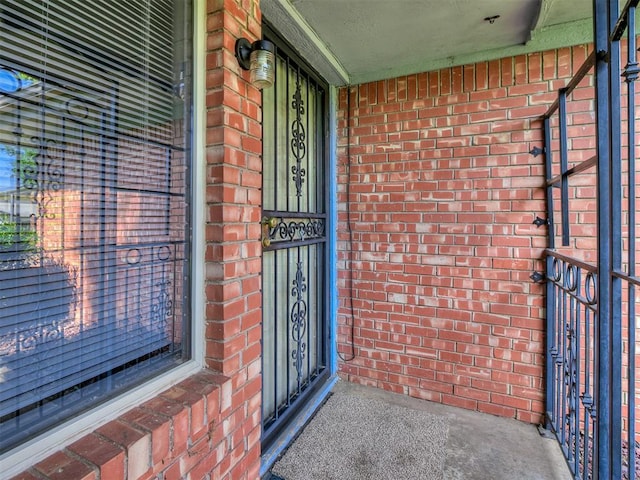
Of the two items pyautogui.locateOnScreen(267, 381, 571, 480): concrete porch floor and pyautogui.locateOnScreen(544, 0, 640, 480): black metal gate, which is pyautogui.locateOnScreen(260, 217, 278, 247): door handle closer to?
pyautogui.locateOnScreen(267, 381, 571, 480): concrete porch floor

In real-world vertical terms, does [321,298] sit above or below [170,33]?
below

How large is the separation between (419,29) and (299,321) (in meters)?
2.04

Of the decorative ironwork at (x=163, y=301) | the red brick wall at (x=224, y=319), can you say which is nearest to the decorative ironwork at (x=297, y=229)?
the red brick wall at (x=224, y=319)

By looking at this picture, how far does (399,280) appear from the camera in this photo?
250cm

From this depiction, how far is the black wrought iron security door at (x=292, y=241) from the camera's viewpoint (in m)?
1.93

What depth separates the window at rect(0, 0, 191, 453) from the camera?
31.7 inches

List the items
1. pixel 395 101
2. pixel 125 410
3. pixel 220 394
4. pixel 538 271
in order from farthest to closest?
pixel 395 101 → pixel 538 271 → pixel 220 394 → pixel 125 410

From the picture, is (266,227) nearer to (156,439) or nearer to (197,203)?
(197,203)

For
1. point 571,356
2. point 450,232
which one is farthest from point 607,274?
point 450,232

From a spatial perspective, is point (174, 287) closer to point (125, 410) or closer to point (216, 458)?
point (125, 410)

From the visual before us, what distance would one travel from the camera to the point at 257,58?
4.31 ft

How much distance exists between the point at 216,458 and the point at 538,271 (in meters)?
2.15

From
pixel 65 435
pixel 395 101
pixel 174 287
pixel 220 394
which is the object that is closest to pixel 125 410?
pixel 65 435

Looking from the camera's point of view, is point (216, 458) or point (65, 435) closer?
point (65, 435)
